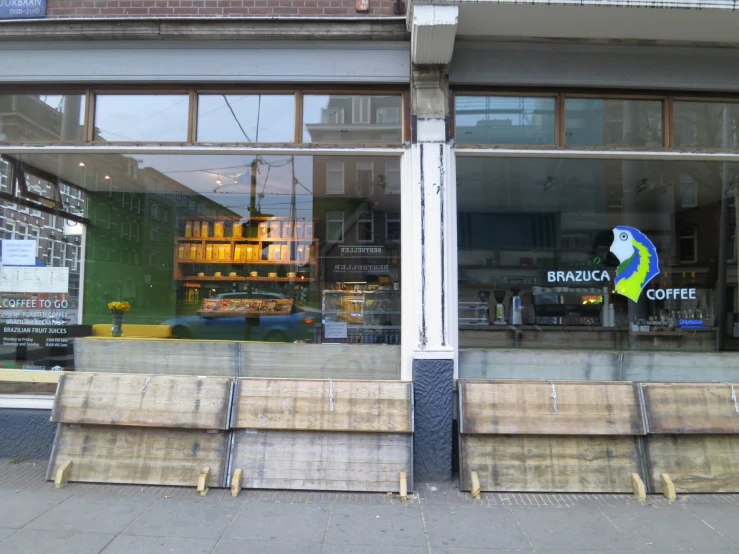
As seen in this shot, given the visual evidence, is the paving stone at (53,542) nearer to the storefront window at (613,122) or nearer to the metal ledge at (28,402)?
the metal ledge at (28,402)

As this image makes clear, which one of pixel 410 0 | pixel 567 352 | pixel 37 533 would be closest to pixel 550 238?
pixel 567 352

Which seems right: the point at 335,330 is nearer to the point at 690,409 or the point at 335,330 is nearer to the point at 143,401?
the point at 143,401

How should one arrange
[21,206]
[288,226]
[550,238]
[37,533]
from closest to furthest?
[37,533] < [21,206] < [550,238] < [288,226]

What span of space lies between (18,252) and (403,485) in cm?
548

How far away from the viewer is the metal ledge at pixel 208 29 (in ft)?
17.3

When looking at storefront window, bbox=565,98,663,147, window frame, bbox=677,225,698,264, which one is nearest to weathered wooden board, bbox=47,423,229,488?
storefront window, bbox=565,98,663,147

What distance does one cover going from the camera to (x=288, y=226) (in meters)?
10.9

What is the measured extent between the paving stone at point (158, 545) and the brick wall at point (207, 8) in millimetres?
5112

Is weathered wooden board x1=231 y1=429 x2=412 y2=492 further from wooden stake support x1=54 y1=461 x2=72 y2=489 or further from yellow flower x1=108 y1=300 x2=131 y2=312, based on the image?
yellow flower x1=108 y1=300 x2=131 y2=312

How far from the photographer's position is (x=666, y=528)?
13.3 ft

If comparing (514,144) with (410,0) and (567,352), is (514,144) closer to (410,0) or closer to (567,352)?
(410,0)

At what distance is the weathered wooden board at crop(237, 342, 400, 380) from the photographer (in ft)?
18.3

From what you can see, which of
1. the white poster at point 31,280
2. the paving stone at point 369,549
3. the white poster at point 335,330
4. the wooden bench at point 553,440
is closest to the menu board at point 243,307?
the white poster at point 335,330

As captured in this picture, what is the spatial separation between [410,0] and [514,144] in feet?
5.89
